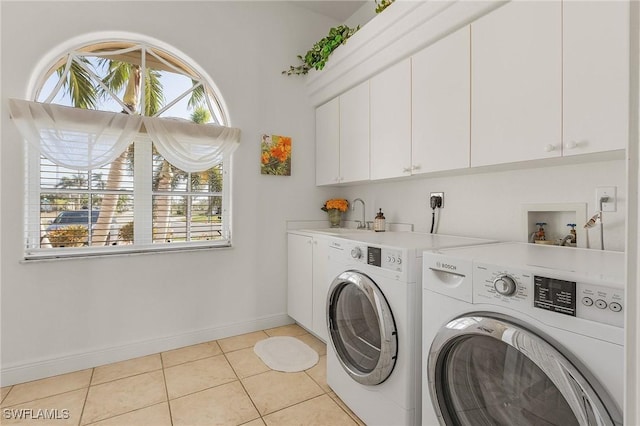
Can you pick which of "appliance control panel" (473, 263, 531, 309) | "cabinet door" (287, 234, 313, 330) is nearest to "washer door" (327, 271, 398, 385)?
"appliance control panel" (473, 263, 531, 309)

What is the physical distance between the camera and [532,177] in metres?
1.68

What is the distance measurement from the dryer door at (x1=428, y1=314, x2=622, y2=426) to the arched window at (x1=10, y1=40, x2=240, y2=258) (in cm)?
207

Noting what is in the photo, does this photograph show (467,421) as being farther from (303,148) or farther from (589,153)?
(303,148)

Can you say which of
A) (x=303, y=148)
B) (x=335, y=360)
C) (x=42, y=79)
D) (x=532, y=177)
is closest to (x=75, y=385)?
(x=335, y=360)

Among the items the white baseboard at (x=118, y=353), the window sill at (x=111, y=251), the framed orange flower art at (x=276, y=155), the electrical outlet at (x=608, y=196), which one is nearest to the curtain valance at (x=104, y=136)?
the framed orange flower art at (x=276, y=155)

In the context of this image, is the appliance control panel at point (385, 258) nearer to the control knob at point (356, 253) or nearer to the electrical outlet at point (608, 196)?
the control knob at point (356, 253)

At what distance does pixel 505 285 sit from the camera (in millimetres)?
965

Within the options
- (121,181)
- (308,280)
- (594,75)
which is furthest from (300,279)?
(594,75)

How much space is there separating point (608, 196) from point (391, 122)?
4.11 feet

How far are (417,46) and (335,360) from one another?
6.55 feet

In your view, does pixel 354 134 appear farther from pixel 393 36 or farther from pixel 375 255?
pixel 375 255

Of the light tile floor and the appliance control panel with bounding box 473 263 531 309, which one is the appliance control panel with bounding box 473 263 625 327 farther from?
the light tile floor

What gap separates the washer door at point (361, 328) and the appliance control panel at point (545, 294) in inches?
19.6

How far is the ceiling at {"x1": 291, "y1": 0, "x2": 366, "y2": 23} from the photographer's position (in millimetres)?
2904
